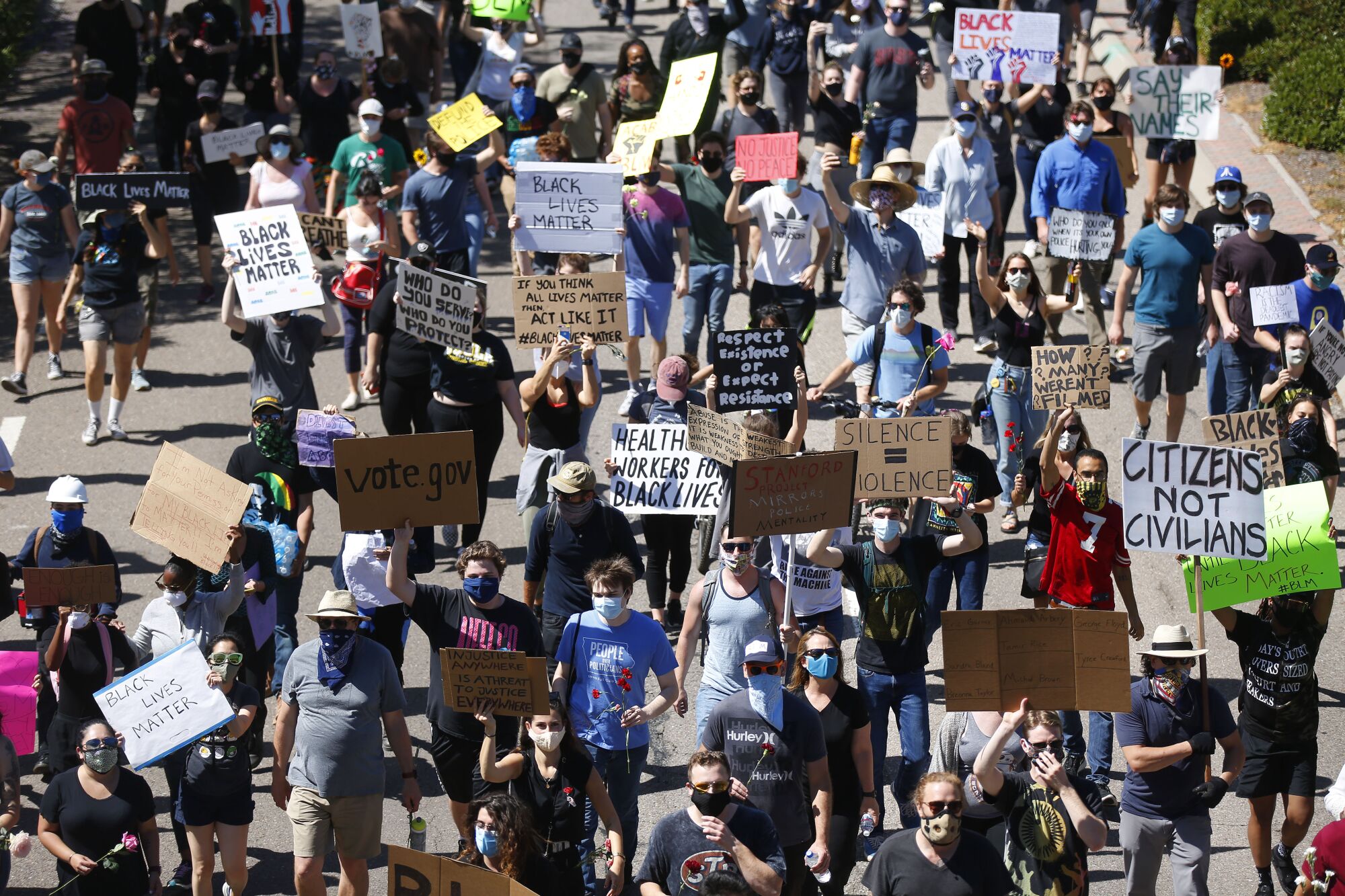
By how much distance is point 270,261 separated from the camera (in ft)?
42.8

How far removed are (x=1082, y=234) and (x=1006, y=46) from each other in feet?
10.8

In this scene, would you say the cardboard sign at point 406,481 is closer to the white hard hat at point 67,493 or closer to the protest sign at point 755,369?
the white hard hat at point 67,493

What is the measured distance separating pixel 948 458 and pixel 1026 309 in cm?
336

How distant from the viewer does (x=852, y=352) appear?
12.9 meters

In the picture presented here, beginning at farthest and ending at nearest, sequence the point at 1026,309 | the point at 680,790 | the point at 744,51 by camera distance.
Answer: the point at 744,51 → the point at 1026,309 → the point at 680,790

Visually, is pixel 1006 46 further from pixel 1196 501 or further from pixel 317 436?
pixel 1196 501

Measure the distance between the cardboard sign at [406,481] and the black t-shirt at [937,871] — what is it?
2771 mm

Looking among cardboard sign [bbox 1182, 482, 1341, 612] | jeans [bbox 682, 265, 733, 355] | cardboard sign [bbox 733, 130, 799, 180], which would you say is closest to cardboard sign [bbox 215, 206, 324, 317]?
jeans [bbox 682, 265, 733, 355]

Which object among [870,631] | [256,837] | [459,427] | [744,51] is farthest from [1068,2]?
[256,837]

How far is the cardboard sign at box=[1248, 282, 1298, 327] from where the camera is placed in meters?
13.0

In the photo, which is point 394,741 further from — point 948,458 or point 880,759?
point 948,458

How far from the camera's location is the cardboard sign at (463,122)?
1508 centimetres

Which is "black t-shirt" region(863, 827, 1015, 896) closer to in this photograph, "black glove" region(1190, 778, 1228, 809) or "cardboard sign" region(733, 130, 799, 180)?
"black glove" region(1190, 778, 1228, 809)

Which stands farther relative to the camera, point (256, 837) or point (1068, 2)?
→ point (1068, 2)
